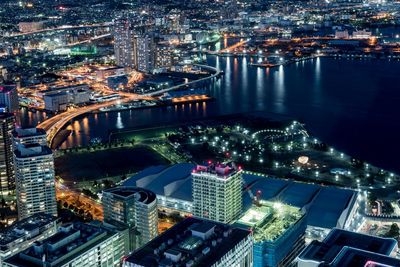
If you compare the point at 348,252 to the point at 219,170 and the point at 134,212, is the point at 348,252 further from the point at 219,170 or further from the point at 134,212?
the point at 134,212

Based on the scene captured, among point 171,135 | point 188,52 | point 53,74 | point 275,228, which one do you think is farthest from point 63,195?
point 188,52

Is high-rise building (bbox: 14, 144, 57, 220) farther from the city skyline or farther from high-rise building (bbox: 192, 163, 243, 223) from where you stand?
high-rise building (bbox: 192, 163, 243, 223)

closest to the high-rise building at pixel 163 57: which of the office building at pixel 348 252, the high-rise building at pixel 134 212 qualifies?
the high-rise building at pixel 134 212

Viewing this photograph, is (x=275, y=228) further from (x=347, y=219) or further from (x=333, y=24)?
(x=333, y=24)

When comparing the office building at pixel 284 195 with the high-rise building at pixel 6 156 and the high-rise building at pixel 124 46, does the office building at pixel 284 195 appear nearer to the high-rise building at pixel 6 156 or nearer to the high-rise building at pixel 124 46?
the high-rise building at pixel 6 156

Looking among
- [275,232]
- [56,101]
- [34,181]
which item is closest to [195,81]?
[56,101]

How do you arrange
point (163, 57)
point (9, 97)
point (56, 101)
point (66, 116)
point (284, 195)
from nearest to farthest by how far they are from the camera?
1. point (284, 195)
2. point (9, 97)
3. point (66, 116)
4. point (56, 101)
5. point (163, 57)
